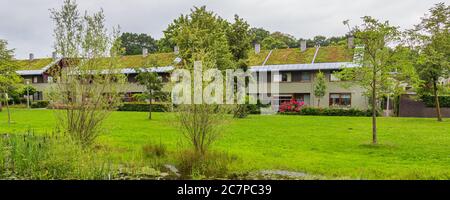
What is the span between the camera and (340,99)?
1410 inches

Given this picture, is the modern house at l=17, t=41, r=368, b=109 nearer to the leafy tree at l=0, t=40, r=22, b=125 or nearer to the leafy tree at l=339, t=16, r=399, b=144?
the leafy tree at l=0, t=40, r=22, b=125

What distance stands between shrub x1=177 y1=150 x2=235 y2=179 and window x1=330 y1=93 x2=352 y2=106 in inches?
1153

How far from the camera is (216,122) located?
8523 mm

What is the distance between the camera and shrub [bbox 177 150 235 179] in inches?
292

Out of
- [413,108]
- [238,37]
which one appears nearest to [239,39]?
[238,37]

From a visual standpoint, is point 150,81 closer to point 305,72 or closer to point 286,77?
point 286,77

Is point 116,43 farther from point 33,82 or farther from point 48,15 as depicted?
point 33,82

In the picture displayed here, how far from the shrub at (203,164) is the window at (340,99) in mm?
29296

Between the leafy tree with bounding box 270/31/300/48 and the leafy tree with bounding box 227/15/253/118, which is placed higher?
the leafy tree with bounding box 270/31/300/48

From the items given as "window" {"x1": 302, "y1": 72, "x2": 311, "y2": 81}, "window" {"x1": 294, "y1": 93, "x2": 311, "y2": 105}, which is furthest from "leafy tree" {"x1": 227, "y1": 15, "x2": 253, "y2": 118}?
"window" {"x1": 294, "y1": 93, "x2": 311, "y2": 105}

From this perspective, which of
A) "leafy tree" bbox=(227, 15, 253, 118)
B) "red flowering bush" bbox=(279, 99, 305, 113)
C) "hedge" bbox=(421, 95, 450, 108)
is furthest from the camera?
"red flowering bush" bbox=(279, 99, 305, 113)

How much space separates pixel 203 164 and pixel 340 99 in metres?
30.4
